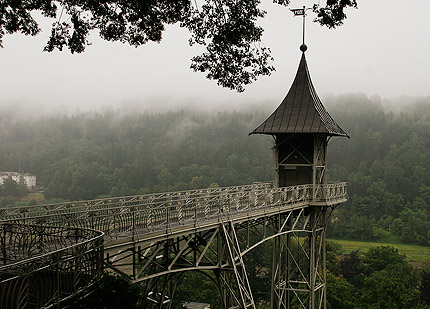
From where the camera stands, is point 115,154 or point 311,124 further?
point 115,154

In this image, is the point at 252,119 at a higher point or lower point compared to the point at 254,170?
higher

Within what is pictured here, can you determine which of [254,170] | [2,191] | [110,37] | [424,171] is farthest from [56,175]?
[110,37]

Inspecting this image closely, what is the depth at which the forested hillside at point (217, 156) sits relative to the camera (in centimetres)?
8506

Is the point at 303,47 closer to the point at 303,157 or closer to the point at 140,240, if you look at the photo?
the point at 303,157

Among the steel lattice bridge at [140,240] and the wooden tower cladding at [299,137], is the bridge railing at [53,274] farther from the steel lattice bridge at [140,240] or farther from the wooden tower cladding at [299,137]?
the wooden tower cladding at [299,137]

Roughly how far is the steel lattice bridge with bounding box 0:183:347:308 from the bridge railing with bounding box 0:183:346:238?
31 millimetres

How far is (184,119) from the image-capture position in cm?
14812

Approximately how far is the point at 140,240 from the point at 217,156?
103009mm

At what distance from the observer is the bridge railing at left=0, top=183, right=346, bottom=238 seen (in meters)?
10.1

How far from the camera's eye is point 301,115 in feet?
63.7

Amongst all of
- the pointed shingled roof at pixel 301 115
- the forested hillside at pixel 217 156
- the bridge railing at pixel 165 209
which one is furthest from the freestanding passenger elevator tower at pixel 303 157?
the forested hillside at pixel 217 156

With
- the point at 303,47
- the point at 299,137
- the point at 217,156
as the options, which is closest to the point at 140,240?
the point at 299,137

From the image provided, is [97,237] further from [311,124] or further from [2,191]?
[2,191]

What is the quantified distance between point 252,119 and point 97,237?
13384 cm
